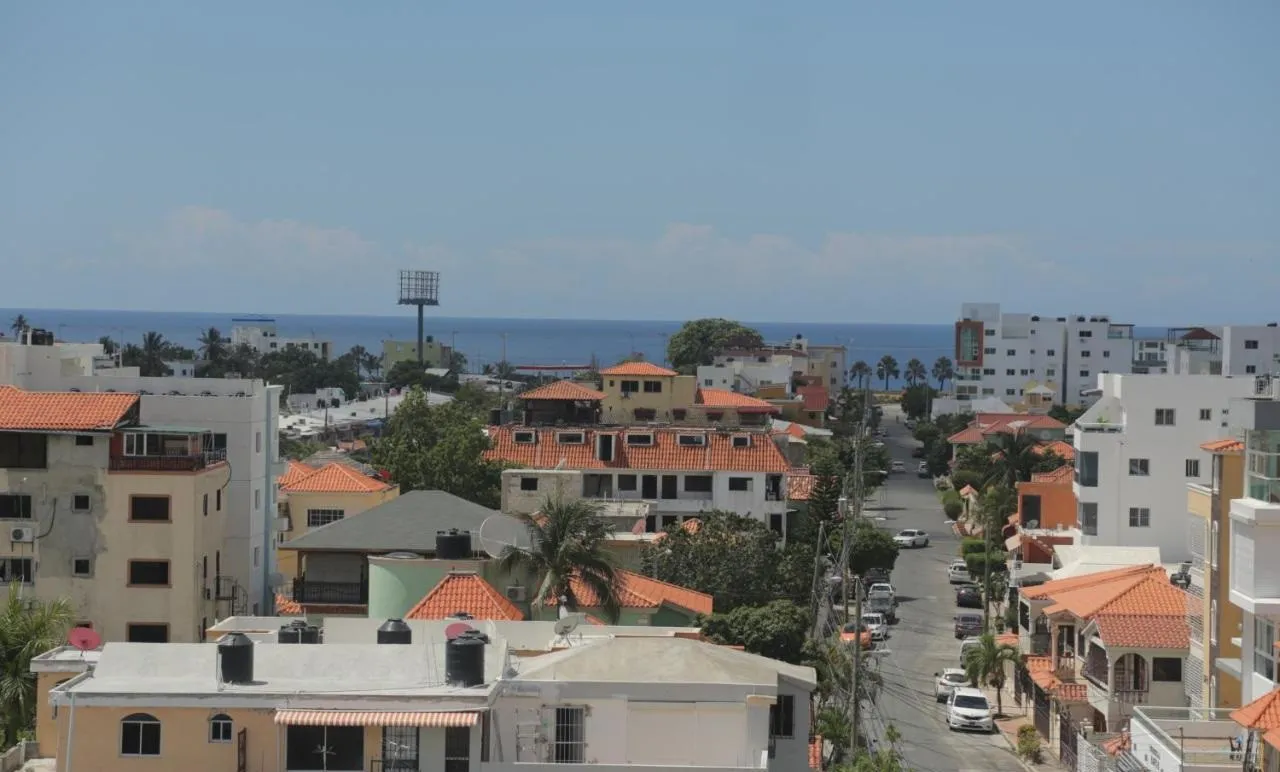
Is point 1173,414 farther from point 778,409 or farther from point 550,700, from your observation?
point 778,409

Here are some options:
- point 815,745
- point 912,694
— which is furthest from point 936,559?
point 815,745

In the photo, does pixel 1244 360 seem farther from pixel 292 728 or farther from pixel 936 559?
pixel 292 728

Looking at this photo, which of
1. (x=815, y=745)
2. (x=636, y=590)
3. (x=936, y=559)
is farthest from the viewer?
(x=936, y=559)

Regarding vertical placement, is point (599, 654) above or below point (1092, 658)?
above

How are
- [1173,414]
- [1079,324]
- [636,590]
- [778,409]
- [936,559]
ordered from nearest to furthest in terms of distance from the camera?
1. [636,590]
2. [1173,414]
3. [936,559]
4. [778,409]
5. [1079,324]

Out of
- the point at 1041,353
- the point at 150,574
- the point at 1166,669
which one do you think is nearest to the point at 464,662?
the point at 150,574

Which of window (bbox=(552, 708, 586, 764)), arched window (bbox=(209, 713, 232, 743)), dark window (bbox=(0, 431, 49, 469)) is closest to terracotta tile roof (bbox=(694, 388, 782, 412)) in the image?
dark window (bbox=(0, 431, 49, 469))

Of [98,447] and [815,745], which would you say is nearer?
[815,745]
